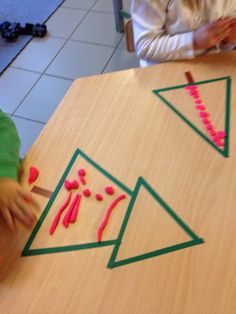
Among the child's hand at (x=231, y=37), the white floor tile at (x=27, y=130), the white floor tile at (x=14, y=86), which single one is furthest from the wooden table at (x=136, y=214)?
the white floor tile at (x=14, y=86)

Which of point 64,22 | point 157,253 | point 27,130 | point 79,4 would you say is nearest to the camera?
point 157,253

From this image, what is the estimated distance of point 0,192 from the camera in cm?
68

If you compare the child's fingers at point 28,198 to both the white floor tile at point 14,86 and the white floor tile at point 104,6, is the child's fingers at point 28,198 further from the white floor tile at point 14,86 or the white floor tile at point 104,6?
the white floor tile at point 104,6

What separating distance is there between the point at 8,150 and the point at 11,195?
110 millimetres

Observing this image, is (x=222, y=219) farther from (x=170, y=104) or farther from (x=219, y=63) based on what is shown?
(x=219, y=63)

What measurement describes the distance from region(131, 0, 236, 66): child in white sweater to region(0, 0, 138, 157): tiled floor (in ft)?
2.78

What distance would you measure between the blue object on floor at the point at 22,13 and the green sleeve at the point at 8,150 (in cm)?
145

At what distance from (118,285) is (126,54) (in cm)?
162

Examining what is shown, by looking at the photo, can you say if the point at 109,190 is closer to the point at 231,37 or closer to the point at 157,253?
the point at 157,253

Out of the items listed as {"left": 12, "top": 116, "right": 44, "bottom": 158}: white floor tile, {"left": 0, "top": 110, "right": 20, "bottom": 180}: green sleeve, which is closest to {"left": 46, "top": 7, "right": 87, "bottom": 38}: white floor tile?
{"left": 12, "top": 116, "right": 44, "bottom": 158}: white floor tile

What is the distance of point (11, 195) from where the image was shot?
0.67 m

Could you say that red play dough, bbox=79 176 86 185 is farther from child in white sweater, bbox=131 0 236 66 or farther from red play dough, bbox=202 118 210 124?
child in white sweater, bbox=131 0 236 66

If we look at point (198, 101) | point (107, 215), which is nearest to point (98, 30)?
point (198, 101)

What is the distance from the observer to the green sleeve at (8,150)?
2.31 ft
